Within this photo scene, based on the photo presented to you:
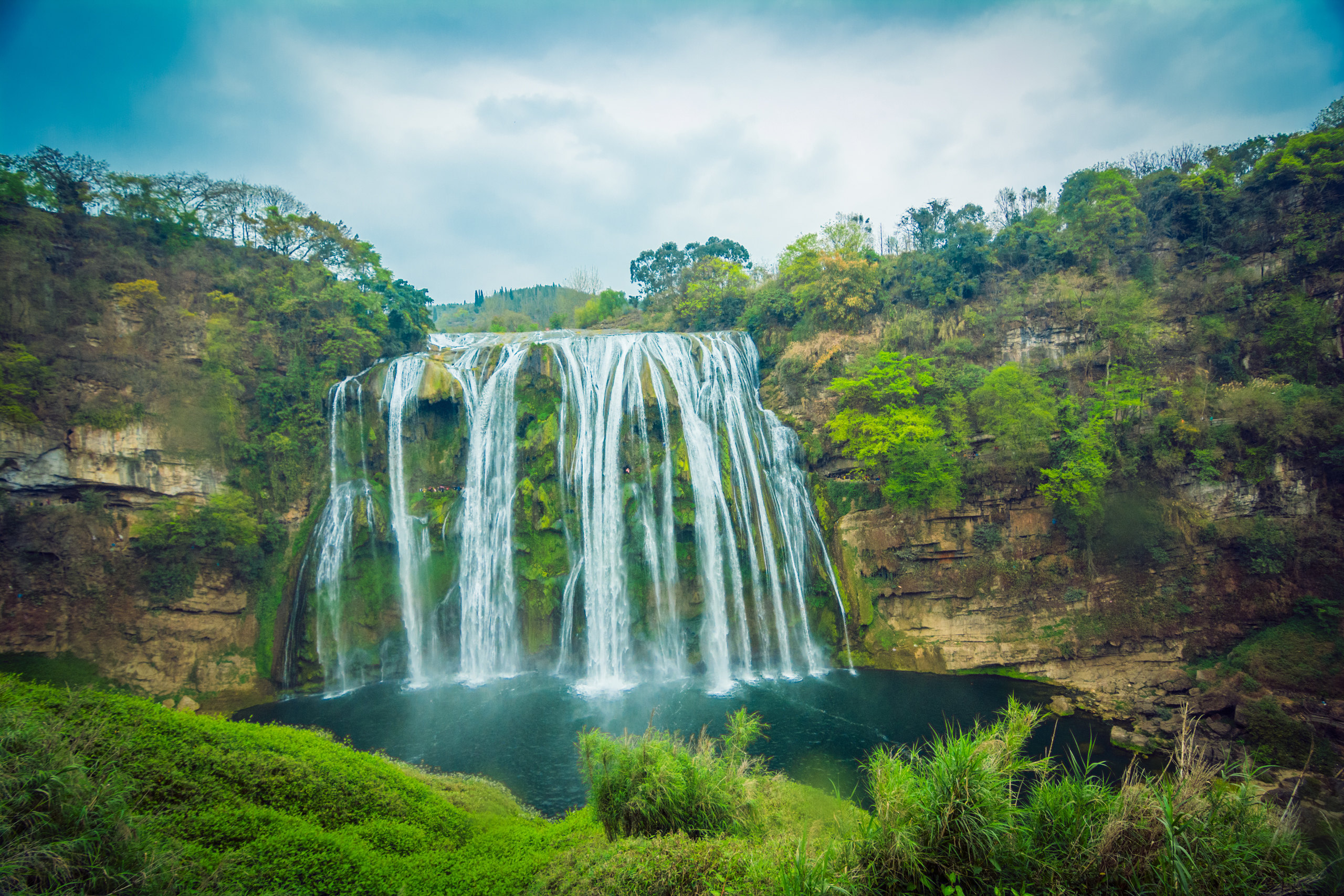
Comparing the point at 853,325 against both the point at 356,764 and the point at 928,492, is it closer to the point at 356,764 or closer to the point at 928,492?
the point at 928,492

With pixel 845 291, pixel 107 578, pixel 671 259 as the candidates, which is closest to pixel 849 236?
pixel 845 291

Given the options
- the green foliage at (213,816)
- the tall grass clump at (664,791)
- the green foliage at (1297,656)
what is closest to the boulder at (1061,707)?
the green foliage at (1297,656)

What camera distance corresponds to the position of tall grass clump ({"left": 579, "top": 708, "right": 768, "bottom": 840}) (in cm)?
717

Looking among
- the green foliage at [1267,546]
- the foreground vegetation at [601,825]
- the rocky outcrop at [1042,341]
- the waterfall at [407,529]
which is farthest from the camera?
the rocky outcrop at [1042,341]

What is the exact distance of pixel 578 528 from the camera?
20.4 m

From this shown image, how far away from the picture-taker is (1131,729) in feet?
47.6

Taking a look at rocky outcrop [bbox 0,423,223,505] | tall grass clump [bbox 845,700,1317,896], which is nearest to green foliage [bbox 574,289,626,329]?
rocky outcrop [bbox 0,423,223,505]

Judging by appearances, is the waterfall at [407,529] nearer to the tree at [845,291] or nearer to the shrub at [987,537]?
the tree at [845,291]

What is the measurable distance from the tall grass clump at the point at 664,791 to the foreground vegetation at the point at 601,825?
0.11 feet

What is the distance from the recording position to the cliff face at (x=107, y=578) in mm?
16031

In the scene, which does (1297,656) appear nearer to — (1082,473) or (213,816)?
(1082,473)

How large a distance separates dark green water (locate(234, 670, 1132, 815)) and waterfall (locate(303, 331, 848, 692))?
144 centimetres

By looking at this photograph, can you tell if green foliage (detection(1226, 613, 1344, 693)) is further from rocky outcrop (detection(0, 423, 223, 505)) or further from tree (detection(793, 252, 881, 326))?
rocky outcrop (detection(0, 423, 223, 505))

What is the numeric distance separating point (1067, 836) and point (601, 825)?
634 centimetres
